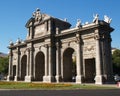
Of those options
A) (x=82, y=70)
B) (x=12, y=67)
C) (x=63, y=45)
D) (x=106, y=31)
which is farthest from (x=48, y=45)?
(x=12, y=67)

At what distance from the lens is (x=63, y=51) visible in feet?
143

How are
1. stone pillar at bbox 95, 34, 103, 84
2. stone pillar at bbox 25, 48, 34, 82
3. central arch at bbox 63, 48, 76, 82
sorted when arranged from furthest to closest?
stone pillar at bbox 25, 48, 34, 82
central arch at bbox 63, 48, 76, 82
stone pillar at bbox 95, 34, 103, 84

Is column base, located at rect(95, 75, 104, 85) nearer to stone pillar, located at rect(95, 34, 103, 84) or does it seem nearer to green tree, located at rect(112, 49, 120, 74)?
stone pillar, located at rect(95, 34, 103, 84)

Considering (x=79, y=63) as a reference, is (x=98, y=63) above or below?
below

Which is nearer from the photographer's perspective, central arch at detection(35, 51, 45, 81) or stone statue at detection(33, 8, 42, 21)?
central arch at detection(35, 51, 45, 81)

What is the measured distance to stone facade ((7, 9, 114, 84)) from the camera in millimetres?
37281

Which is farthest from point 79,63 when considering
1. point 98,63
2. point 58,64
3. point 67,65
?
point 58,64

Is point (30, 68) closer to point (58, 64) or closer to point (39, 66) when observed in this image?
point (39, 66)

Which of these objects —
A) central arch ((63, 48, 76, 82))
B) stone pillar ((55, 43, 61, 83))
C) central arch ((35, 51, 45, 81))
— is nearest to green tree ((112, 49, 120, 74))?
central arch ((63, 48, 76, 82))

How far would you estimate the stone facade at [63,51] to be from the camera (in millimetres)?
37281

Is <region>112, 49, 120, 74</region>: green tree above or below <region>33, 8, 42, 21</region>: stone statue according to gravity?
below

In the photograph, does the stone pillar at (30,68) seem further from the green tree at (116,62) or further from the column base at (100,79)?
the green tree at (116,62)

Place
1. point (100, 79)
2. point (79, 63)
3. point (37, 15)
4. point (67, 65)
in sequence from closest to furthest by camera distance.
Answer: point (100, 79) → point (79, 63) → point (67, 65) → point (37, 15)

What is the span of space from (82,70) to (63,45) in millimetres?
7606
